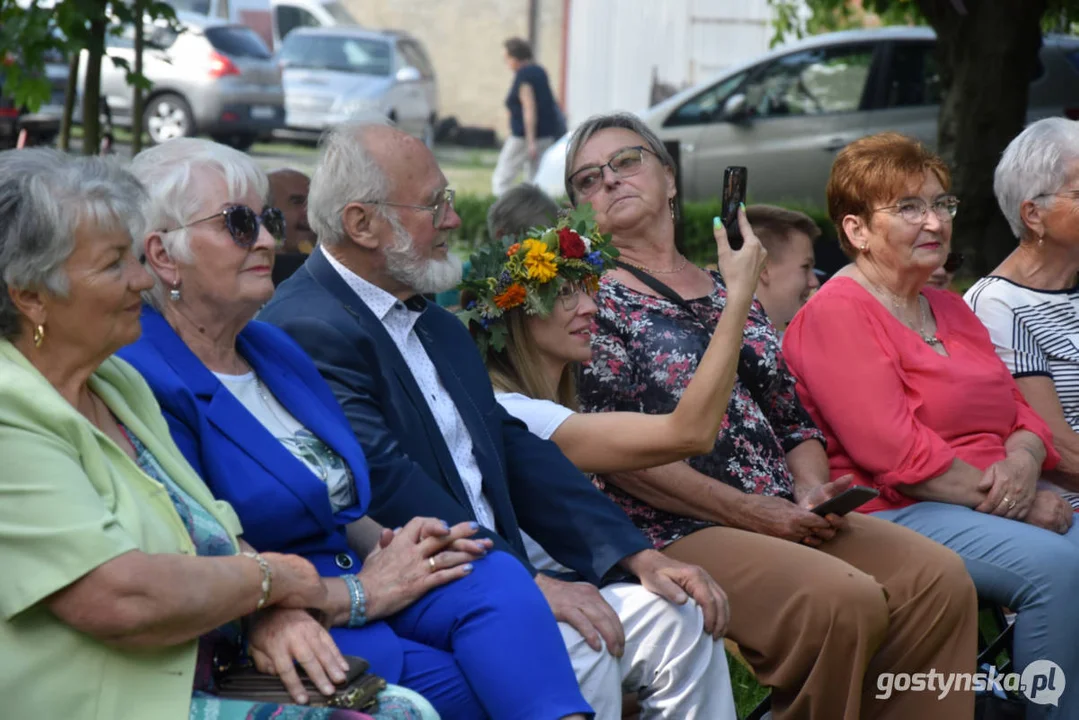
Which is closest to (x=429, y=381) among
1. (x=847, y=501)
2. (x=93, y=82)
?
(x=847, y=501)

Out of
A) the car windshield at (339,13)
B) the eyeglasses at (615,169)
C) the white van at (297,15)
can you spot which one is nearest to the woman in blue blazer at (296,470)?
the eyeglasses at (615,169)

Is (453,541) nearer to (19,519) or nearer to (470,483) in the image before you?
(470,483)

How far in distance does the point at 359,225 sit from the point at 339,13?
25.8 m

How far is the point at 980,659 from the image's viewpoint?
427 cm

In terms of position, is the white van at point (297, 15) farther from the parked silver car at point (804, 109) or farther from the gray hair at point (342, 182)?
the gray hair at point (342, 182)

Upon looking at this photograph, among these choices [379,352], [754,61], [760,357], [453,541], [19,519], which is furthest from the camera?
[754,61]

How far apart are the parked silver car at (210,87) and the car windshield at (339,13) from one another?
8.03 m

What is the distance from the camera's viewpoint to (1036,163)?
4.95 m

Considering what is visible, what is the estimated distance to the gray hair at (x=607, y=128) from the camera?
4.52 meters

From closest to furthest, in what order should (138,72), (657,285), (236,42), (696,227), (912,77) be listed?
(657,285) → (138,72) → (696,227) → (912,77) → (236,42)

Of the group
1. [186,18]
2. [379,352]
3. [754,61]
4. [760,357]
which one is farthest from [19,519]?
[186,18]

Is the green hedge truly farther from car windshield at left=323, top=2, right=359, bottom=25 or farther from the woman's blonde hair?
car windshield at left=323, top=2, right=359, bottom=25

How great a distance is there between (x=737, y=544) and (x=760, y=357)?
25.6 inches

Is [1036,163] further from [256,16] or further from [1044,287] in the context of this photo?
[256,16]
